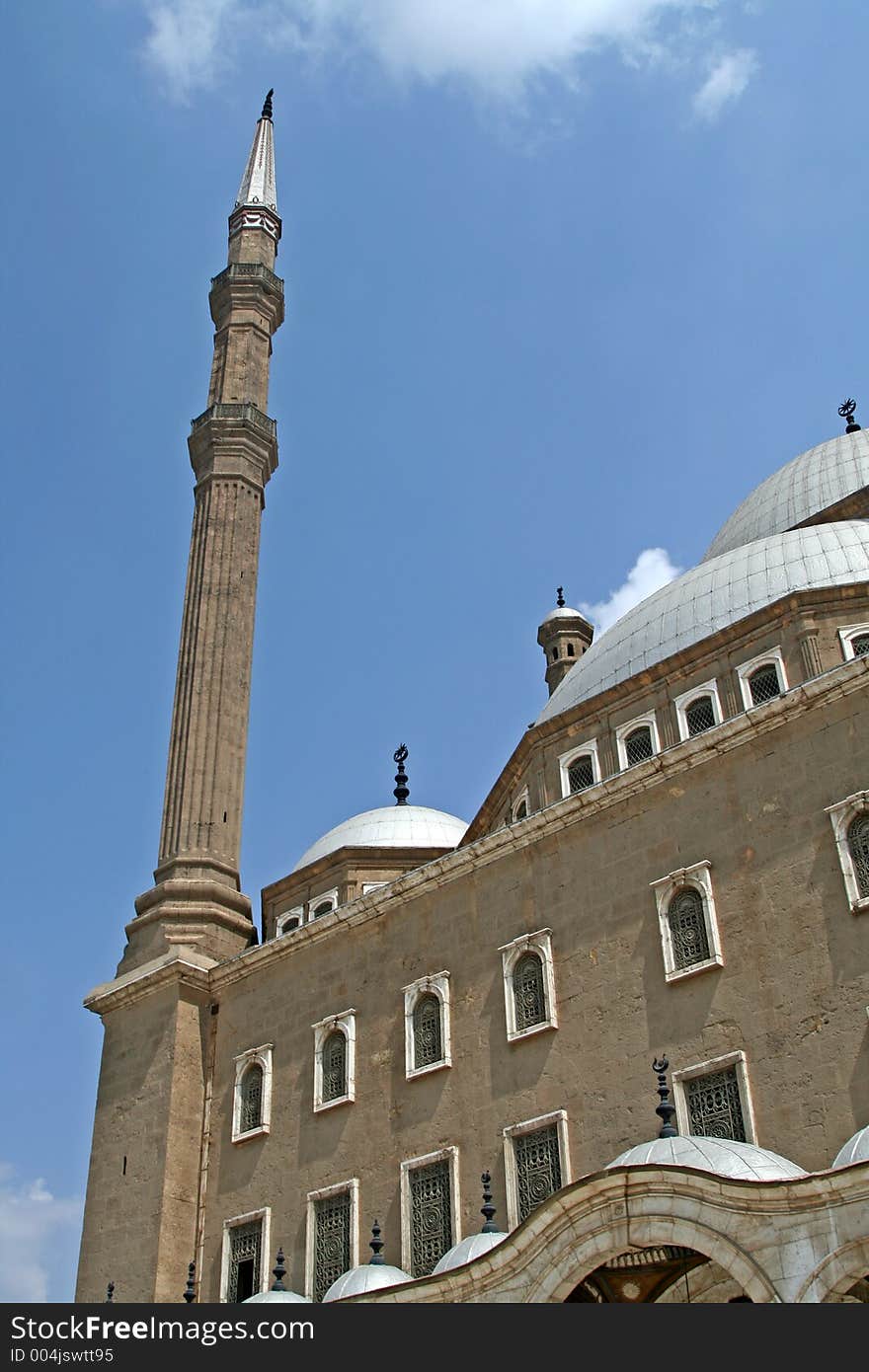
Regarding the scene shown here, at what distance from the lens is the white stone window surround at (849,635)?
1579 cm

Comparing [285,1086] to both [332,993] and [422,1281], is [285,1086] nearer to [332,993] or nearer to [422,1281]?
Result: [332,993]

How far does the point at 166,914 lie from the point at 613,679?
21.3 ft

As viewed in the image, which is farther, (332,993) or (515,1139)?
(332,993)

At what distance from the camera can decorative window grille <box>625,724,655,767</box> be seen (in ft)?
55.2

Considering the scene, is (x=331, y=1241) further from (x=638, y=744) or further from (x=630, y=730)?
(x=630, y=730)

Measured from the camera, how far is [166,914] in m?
Answer: 18.0

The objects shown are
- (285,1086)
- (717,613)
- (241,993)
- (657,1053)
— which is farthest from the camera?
(717,613)

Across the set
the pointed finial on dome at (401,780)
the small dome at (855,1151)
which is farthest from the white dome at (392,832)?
the small dome at (855,1151)

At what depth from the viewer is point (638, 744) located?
669 inches

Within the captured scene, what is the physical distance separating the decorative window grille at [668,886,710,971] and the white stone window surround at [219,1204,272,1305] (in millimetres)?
5401

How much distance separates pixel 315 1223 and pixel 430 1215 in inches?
61.8

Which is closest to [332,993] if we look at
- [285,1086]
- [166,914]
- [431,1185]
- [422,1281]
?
[285,1086]

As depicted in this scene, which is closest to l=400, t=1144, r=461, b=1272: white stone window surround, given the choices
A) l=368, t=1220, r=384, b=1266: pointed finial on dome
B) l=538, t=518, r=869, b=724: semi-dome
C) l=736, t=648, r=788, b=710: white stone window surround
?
l=368, t=1220, r=384, b=1266: pointed finial on dome
